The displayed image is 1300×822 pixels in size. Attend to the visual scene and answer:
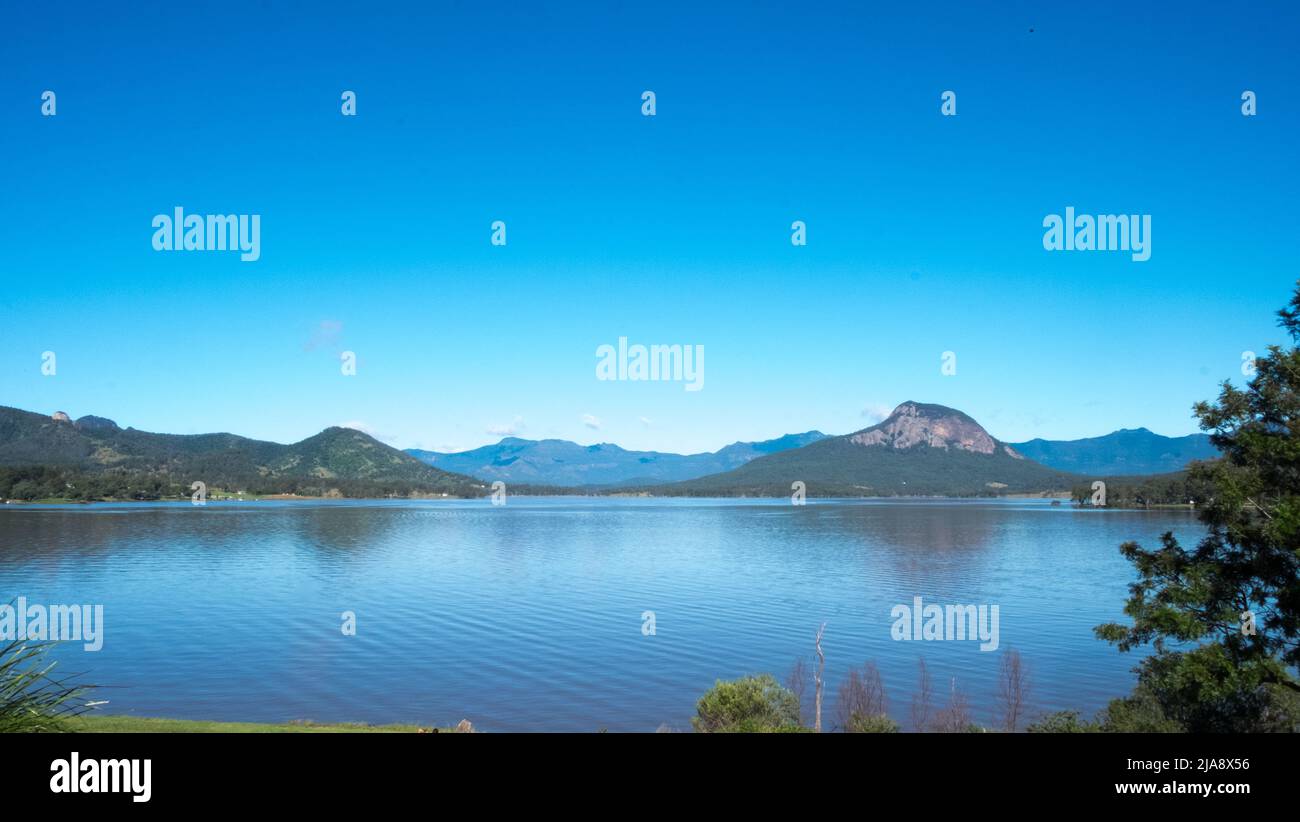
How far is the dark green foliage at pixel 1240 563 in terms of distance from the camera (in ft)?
52.6

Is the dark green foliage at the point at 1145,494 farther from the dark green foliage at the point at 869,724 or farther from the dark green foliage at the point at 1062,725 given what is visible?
the dark green foliage at the point at 869,724

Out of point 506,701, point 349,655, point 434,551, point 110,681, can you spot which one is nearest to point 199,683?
point 110,681

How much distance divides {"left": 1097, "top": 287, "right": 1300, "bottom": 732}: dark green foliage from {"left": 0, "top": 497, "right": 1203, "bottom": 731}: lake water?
12565 millimetres

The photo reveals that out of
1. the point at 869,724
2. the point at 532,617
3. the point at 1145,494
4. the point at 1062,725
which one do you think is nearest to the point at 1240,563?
the point at 1062,725

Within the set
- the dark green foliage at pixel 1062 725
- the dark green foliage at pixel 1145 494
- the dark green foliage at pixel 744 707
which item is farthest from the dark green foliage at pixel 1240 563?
the dark green foliage at pixel 1145 494

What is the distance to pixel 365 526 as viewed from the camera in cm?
13512

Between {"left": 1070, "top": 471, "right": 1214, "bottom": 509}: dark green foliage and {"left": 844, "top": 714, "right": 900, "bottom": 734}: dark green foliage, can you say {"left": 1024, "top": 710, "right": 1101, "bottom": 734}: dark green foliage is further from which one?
{"left": 1070, "top": 471, "right": 1214, "bottom": 509}: dark green foliage

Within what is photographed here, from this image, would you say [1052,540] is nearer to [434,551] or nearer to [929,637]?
[929,637]

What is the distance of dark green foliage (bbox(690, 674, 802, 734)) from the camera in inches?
926

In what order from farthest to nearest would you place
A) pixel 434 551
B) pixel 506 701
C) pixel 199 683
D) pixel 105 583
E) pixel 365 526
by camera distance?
pixel 365 526 < pixel 434 551 < pixel 105 583 < pixel 199 683 < pixel 506 701

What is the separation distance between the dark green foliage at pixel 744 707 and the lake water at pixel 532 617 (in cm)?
280
